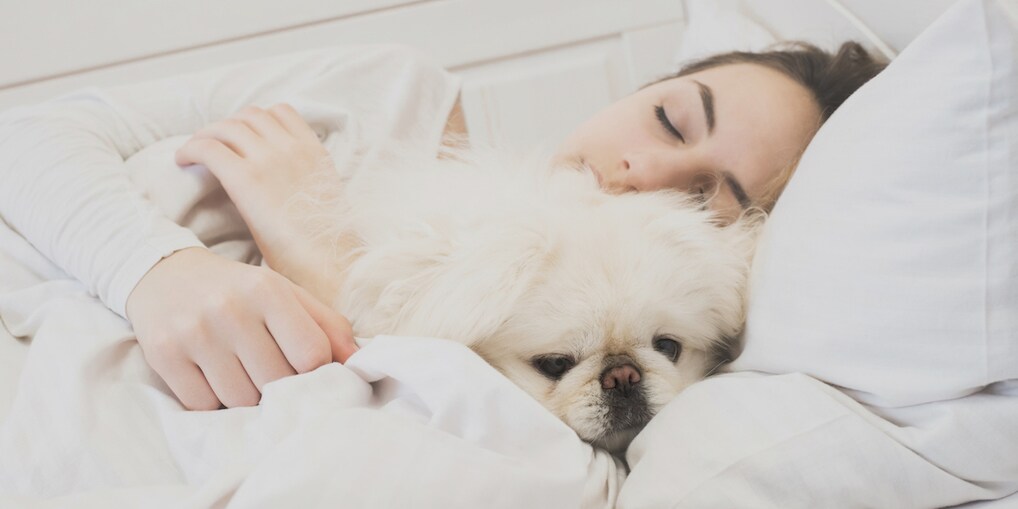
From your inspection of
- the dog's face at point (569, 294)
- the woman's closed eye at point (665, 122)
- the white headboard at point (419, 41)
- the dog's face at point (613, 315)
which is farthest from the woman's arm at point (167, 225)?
the white headboard at point (419, 41)

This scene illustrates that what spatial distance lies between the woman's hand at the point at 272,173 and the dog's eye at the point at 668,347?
420 mm

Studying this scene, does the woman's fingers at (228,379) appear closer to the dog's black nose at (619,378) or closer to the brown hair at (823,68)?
the dog's black nose at (619,378)

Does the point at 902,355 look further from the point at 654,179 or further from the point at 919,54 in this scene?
the point at 654,179

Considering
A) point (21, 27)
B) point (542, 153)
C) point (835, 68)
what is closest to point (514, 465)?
point (542, 153)

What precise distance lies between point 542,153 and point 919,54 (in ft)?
1.74

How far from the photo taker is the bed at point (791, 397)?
2.22 ft

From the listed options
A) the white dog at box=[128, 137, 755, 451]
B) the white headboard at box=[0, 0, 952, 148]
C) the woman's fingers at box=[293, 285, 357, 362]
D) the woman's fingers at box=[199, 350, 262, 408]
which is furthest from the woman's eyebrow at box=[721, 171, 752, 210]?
the white headboard at box=[0, 0, 952, 148]

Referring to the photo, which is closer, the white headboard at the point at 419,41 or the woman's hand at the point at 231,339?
the woman's hand at the point at 231,339

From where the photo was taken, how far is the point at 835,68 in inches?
51.3

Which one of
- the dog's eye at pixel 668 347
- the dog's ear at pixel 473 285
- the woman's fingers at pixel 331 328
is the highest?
the dog's ear at pixel 473 285

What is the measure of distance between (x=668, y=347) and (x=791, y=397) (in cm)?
23

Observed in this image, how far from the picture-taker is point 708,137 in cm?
120

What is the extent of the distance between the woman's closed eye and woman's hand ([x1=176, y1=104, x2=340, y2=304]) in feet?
1.67

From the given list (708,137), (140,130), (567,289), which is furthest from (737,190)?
(140,130)
